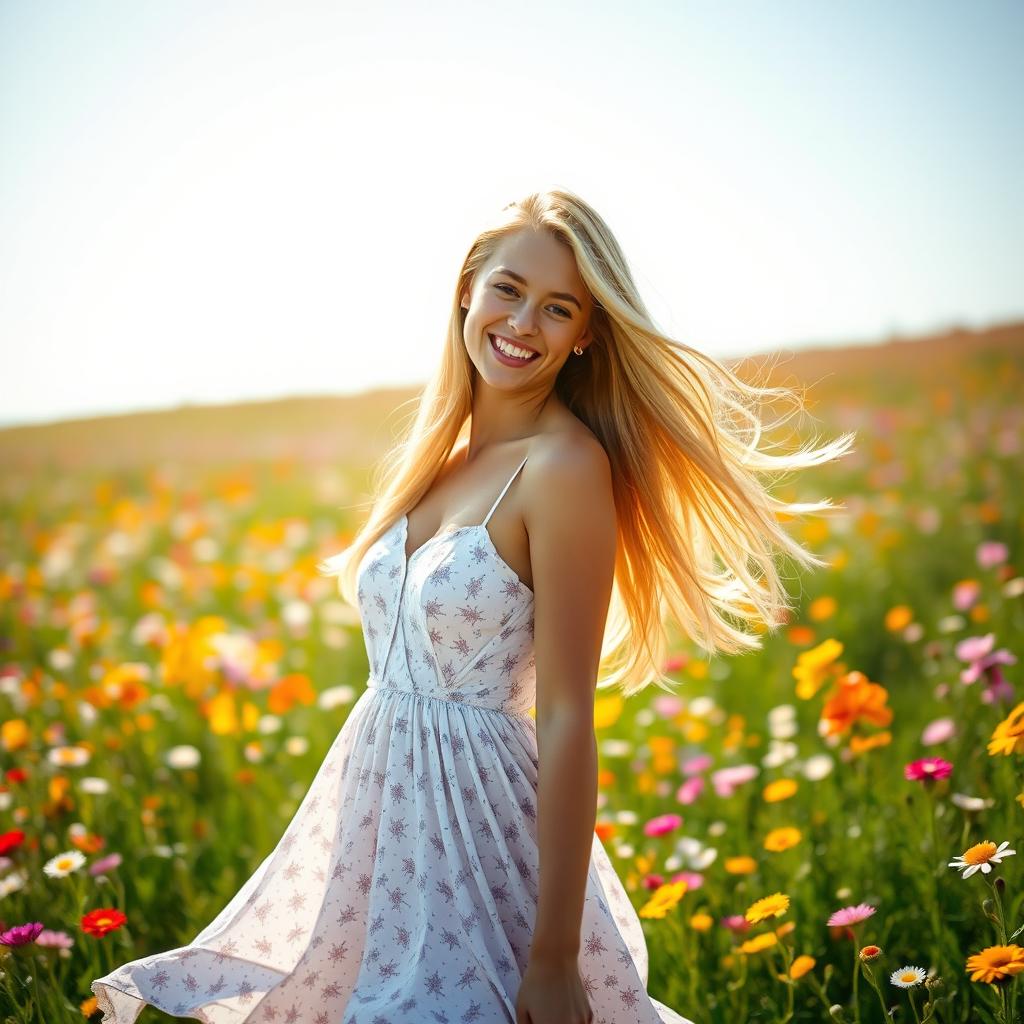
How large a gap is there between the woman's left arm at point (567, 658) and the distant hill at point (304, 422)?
255 inches

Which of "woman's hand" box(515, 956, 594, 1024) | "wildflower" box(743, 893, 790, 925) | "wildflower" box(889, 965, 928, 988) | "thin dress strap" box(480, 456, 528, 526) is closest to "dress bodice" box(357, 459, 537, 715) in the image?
"thin dress strap" box(480, 456, 528, 526)

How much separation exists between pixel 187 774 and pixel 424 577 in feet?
7.22

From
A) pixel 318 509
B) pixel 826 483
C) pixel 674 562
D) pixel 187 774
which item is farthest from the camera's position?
pixel 318 509

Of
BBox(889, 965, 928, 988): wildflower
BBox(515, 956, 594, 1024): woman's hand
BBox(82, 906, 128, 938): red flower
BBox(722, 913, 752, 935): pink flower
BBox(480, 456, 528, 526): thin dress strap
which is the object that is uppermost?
BBox(480, 456, 528, 526): thin dress strap

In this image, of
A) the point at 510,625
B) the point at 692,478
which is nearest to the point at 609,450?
the point at 692,478

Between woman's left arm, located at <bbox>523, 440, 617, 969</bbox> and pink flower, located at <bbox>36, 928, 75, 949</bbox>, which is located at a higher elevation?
woman's left arm, located at <bbox>523, 440, 617, 969</bbox>

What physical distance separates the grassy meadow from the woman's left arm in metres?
0.59

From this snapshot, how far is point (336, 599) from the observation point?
5551mm

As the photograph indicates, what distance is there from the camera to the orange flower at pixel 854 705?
8.41 feet

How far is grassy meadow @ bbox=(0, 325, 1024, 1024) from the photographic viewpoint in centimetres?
235

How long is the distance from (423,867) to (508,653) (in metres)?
0.41

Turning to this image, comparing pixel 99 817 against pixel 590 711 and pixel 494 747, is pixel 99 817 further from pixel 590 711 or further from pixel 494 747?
pixel 590 711

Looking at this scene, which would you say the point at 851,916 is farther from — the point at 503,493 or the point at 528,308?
the point at 528,308

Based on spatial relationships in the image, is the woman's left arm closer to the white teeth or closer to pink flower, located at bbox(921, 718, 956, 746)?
the white teeth
